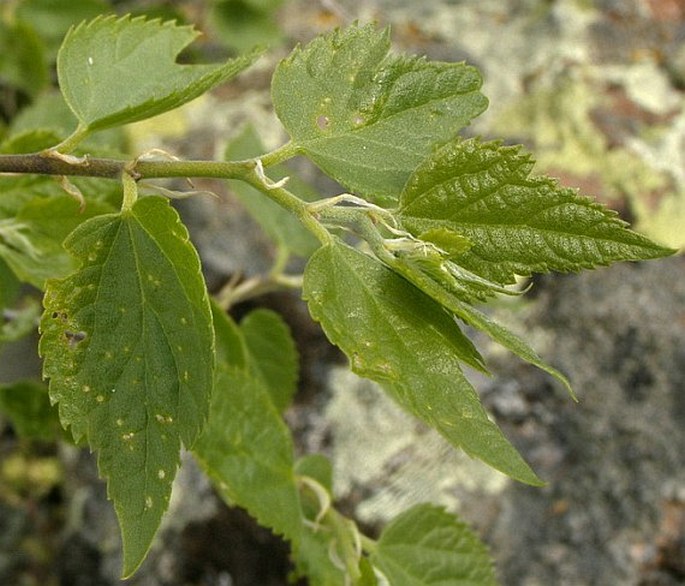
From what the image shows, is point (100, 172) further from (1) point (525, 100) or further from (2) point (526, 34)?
(2) point (526, 34)

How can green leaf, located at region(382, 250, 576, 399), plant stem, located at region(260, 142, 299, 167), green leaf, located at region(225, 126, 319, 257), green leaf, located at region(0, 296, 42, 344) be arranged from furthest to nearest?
1. green leaf, located at region(225, 126, 319, 257)
2. green leaf, located at region(0, 296, 42, 344)
3. plant stem, located at region(260, 142, 299, 167)
4. green leaf, located at region(382, 250, 576, 399)

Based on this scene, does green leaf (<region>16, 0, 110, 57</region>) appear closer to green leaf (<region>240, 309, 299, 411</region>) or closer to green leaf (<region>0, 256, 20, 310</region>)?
green leaf (<region>240, 309, 299, 411</region>)

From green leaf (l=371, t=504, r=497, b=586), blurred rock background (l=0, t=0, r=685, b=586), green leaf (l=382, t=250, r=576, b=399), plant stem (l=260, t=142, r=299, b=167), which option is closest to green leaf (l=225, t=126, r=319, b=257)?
blurred rock background (l=0, t=0, r=685, b=586)

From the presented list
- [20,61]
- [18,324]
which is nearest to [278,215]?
[18,324]

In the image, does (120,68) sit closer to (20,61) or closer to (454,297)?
(454,297)

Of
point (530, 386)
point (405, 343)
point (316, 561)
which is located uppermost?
point (405, 343)

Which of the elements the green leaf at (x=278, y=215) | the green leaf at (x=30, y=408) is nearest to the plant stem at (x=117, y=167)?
the green leaf at (x=278, y=215)

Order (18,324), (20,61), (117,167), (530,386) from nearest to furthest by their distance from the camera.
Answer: (117,167), (18,324), (530,386), (20,61)
